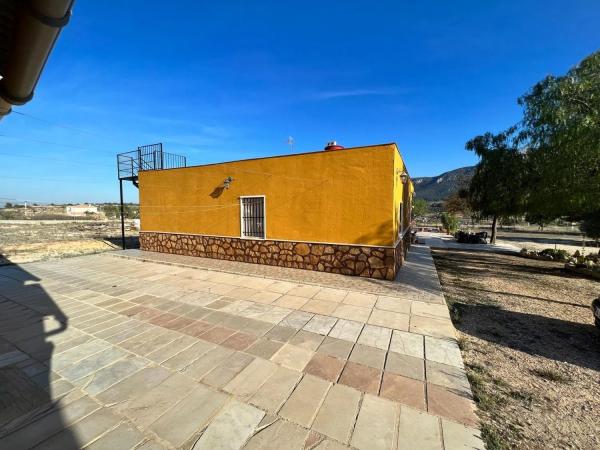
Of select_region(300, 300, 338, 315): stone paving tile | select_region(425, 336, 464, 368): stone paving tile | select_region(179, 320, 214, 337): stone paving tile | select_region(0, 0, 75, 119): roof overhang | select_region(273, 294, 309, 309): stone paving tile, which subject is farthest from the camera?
select_region(273, 294, 309, 309): stone paving tile

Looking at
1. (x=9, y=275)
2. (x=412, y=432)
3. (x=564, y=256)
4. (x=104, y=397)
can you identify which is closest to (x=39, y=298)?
(x=9, y=275)

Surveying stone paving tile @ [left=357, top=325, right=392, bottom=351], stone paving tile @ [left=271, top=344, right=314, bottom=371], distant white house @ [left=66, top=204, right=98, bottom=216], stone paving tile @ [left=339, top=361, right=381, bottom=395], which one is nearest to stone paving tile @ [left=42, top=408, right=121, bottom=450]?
stone paving tile @ [left=271, top=344, right=314, bottom=371]

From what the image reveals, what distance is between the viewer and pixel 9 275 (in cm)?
764

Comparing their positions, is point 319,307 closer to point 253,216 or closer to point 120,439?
point 120,439

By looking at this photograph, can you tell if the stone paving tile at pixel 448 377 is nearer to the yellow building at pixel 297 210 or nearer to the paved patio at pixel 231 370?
the paved patio at pixel 231 370

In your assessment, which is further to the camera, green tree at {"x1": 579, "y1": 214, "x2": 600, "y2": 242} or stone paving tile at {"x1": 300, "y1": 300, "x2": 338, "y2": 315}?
green tree at {"x1": 579, "y1": 214, "x2": 600, "y2": 242}

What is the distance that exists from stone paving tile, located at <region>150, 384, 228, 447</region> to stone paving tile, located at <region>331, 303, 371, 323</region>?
2.64m

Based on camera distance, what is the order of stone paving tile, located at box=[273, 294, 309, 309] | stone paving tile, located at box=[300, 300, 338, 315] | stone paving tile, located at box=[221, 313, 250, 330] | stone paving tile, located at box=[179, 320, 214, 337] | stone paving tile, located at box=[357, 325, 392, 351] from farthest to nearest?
stone paving tile, located at box=[273, 294, 309, 309]
stone paving tile, located at box=[300, 300, 338, 315]
stone paving tile, located at box=[221, 313, 250, 330]
stone paving tile, located at box=[179, 320, 214, 337]
stone paving tile, located at box=[357, 325, 392, 351]

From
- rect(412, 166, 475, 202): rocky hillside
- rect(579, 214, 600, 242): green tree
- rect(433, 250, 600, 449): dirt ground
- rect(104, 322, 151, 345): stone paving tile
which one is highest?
rect(412, 166, 475, 202): rocky hillside

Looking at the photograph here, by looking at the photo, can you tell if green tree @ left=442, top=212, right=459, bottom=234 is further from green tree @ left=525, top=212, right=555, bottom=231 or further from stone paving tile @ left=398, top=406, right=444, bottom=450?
stone paving tile @ left=398, top=406, right=444, bottom=450

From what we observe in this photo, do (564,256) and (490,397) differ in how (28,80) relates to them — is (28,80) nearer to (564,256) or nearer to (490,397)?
(490,397)

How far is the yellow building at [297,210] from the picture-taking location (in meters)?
7.18

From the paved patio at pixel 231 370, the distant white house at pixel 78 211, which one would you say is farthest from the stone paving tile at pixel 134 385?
the distant white house at pixel 78 211

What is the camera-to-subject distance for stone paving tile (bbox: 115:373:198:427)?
242 cm
